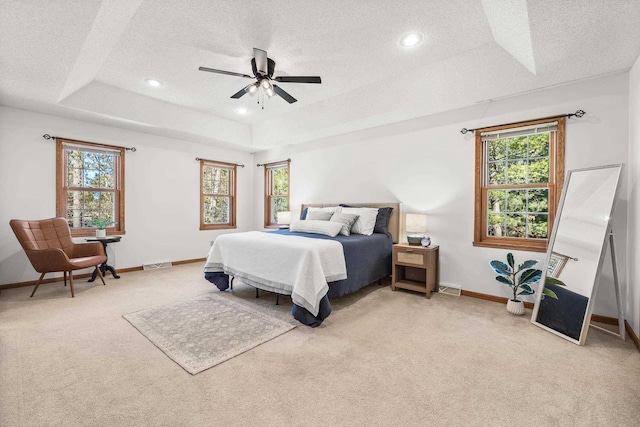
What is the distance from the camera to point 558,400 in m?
1.67

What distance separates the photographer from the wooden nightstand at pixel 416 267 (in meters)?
3.59

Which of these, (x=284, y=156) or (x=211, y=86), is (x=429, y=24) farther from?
(x=284, y=156)

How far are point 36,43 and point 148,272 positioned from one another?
352 centimetres

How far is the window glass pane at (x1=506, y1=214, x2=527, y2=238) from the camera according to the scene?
3.48 metres

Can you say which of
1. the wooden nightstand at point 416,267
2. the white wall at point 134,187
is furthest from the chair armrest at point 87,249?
the wooden nightstand at point 416,267

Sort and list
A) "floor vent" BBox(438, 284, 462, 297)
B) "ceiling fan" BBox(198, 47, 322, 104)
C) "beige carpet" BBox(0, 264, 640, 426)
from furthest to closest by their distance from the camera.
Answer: "floor vent" BBox(438, 284, 462, 297) < "ceiling fan" BBox(198, 47, 322, 104) < "beige carpet" BBox(0, 264, 640, 426)

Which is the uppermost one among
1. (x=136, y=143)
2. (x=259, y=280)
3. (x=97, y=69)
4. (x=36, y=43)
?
(x=97, y=69)

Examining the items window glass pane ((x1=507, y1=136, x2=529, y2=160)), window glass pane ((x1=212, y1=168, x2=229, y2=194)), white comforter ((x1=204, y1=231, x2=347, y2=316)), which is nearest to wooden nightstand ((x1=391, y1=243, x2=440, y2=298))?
white comforter ((x1=204, y1=231, x2=347, y2=316))

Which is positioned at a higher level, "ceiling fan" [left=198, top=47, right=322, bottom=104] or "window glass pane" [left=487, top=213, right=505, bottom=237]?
"ceiling fan" [left=198, top=47, right=322, bottom=104]

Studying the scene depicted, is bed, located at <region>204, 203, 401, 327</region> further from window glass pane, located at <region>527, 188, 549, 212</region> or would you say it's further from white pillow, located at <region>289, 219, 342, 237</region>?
window glass pane, located at <region>527, 188, 549, 212</region>

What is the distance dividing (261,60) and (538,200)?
3.58m

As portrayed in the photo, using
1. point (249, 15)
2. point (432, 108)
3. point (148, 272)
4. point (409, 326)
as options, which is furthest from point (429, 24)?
point (148, 272)

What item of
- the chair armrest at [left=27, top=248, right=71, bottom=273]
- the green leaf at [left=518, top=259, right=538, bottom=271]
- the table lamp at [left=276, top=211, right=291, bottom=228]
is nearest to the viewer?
the green leaf at [left=518, top=259, right=538, bottom=271]

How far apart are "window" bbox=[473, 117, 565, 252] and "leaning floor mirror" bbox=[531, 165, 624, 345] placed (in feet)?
1.05
